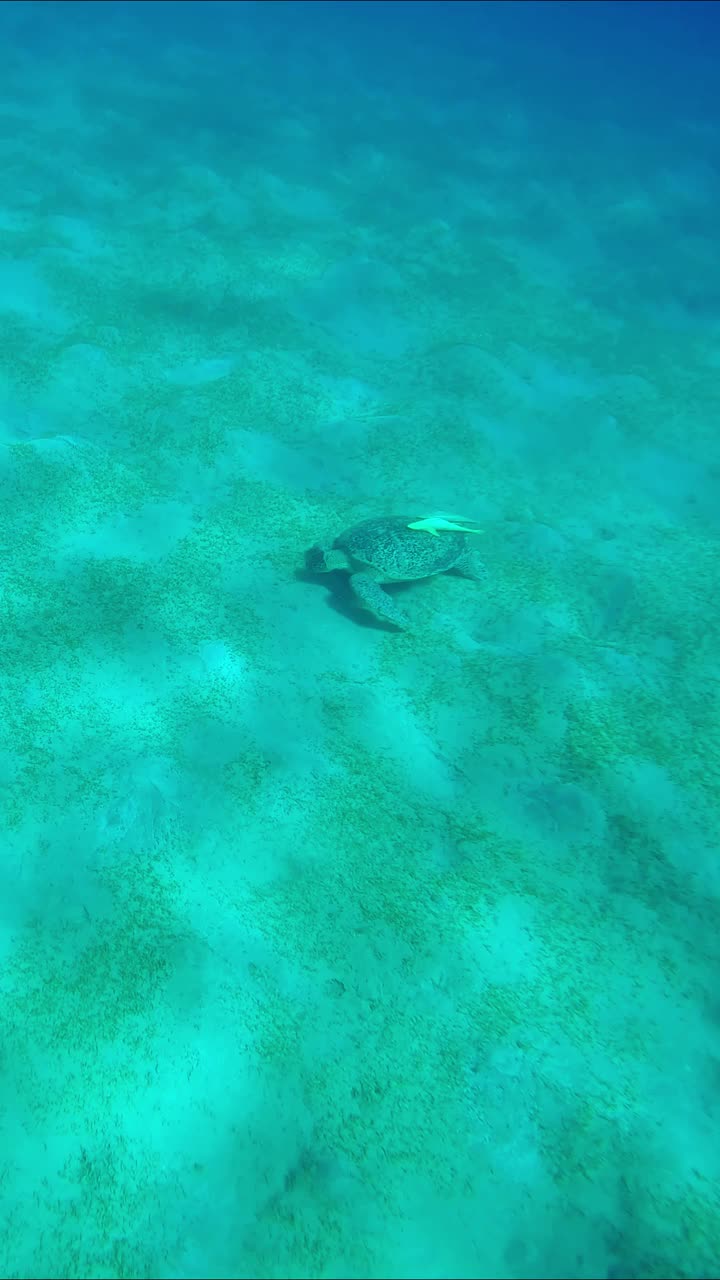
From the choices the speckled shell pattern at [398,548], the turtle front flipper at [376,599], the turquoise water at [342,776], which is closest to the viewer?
the turquoise water at [342,776]

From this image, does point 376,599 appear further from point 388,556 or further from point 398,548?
point 398,548

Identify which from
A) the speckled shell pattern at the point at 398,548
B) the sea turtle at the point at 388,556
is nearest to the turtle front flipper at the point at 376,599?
the sea turtle at the point at 388,556

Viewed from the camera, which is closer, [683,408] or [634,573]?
[634,573]

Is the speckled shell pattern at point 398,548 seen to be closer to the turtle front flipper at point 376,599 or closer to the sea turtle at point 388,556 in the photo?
the sea turtle at point 388,556

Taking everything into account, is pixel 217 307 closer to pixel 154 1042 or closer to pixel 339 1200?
pixel 154 1042

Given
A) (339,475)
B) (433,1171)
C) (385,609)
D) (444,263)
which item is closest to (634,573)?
(385,609)
